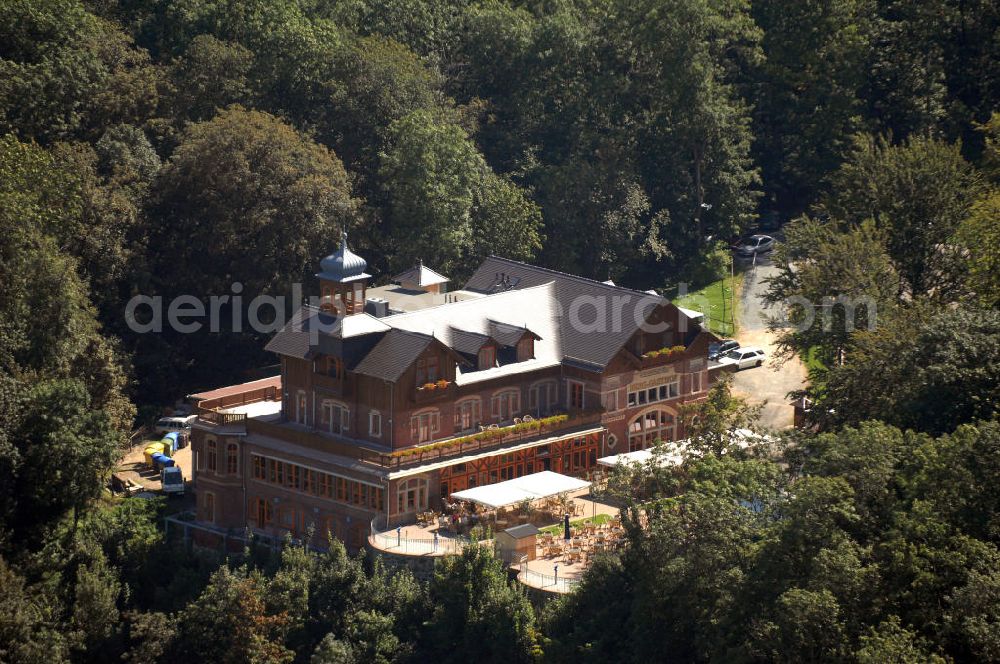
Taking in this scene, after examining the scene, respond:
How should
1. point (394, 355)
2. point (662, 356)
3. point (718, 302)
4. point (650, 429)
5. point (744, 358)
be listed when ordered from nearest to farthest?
1. point (394, 355)
2. point (662, 356)
3. point (650, 429)
4. point (744, 358)
5. point (718, 302)

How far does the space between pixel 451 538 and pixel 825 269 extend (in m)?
23.0

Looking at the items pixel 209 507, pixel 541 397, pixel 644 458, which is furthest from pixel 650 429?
pixel 209 507

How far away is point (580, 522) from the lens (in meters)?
80.9

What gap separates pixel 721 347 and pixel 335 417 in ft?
85.6

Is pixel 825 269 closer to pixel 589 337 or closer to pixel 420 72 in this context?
pixel 589 337

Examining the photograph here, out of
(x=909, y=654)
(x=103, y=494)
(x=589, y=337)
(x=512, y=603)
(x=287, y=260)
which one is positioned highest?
(x=287, y=260)

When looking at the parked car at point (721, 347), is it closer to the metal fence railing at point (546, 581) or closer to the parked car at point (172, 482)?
the metal fence railing at point (546, 581)

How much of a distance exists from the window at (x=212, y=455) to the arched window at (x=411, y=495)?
9.76 m

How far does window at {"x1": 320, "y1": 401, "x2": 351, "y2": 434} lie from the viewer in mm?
83000

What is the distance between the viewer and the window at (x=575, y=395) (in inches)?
3442

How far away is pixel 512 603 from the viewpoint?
73312mm

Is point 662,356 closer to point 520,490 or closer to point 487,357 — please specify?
point 487,357

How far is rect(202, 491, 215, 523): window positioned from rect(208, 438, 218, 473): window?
1178 mm

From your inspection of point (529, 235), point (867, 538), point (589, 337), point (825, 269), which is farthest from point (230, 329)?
point (867, 538)
